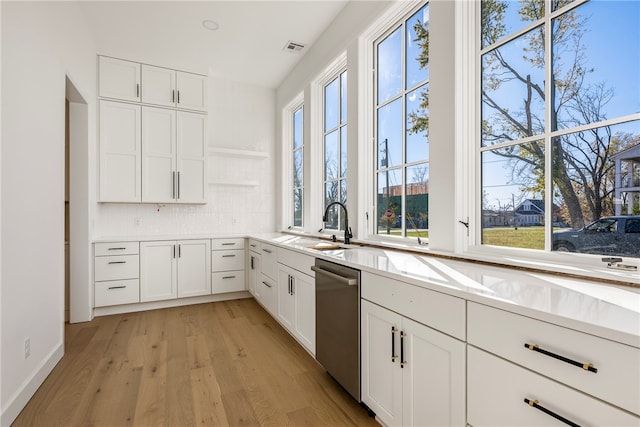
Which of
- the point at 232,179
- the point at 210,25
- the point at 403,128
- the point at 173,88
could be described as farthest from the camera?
the point at 232,179

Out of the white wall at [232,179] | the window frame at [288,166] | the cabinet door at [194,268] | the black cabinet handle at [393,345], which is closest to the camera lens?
the black cabinet handle at [393,345]

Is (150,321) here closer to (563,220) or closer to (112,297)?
(112,297)

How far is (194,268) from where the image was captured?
12.9ft

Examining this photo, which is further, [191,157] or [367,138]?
[191,157]

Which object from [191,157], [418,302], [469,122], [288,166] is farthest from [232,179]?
[418,302]

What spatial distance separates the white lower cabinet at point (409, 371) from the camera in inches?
47.4

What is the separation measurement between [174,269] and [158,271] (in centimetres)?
18

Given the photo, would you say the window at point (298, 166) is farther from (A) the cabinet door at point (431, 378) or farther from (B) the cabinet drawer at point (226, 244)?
(A) the cabinet door at point (431, 378)

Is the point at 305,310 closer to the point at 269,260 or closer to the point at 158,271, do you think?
the point at 269,260

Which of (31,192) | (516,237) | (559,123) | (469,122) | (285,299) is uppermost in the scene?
(469,122)

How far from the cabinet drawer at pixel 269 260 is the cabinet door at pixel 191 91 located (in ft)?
7.15

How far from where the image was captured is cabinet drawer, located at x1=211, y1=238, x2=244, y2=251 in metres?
4.06

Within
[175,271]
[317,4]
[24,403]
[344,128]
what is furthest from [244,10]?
[24,403]

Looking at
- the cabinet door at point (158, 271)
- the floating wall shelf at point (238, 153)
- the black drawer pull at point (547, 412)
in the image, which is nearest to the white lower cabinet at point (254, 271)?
the cabinet door at point (158, 271)
